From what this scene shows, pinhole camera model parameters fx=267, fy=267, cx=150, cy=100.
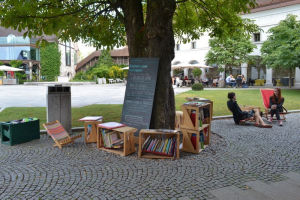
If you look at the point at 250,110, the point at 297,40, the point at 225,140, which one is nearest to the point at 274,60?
the point at 297,40

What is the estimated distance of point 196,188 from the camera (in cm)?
375

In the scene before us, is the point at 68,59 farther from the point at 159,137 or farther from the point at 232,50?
the point at 159,137

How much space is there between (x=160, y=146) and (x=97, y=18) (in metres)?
5.56

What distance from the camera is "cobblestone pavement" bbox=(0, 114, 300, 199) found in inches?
143

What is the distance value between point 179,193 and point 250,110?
5.79 metres

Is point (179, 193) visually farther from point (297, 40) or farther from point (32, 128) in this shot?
point (297, 40)

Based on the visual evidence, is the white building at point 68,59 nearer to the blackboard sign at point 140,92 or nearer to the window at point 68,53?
the window at point 68,53

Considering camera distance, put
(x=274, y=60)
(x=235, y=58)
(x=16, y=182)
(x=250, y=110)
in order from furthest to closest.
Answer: (x=235, y=58) → (x=274, y=60) → (x=250, y=110) → (x=16, y=182)

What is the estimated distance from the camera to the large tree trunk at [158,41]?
224 inches

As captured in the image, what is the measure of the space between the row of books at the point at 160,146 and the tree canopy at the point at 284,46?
707 inches

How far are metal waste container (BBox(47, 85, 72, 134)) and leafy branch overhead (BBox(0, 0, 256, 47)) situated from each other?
147cm

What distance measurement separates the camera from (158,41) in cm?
577

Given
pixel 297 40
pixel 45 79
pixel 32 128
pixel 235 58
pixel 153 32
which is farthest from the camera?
pixel 45 79

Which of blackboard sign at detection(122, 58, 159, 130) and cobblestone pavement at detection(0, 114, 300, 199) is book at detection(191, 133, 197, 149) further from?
blackboard sign at detection(122, 58, 159, 130)
